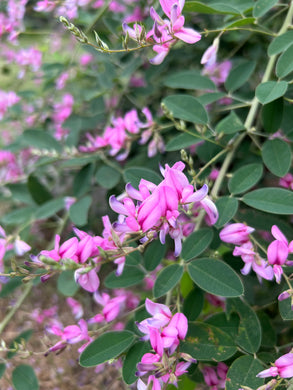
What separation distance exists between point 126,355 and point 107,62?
3.21 ft

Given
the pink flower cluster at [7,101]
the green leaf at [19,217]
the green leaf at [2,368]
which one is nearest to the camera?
the green leaf at [2,368]

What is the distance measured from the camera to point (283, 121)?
39.3 inches

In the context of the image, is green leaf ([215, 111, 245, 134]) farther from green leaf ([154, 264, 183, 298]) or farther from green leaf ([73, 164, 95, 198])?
green leaf ([73, 164, 95, 198])

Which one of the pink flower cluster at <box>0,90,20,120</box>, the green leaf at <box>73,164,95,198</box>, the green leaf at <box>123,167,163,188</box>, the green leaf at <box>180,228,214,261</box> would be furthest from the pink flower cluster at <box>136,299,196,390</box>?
the pink flower cluster at <box>0,90,20,120</box>

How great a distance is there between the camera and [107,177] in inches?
45.5

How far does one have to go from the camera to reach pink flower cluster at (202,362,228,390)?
823 mm

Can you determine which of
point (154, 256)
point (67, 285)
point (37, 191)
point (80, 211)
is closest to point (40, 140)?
point (37, 191)

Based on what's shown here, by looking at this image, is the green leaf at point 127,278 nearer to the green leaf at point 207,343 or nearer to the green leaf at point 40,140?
the green leaf at point 207,343

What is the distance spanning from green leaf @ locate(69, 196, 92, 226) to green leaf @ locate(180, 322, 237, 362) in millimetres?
392

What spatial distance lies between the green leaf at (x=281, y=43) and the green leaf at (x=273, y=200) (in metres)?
0.31

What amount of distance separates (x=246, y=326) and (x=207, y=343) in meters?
0.10

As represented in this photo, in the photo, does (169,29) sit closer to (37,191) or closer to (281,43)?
(281,43)

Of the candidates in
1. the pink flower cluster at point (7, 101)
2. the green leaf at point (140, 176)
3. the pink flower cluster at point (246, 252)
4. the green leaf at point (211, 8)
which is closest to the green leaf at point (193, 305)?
the pink flower cluster at point (246, 252)

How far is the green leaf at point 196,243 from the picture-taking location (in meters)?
0.81
